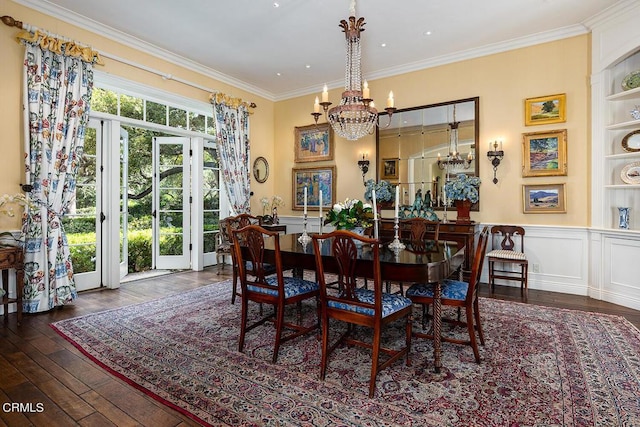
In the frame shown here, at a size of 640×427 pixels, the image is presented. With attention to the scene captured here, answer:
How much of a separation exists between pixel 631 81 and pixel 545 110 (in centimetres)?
83

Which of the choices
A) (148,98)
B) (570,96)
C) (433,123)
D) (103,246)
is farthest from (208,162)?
(570,96)

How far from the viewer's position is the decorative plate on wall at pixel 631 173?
153 inches

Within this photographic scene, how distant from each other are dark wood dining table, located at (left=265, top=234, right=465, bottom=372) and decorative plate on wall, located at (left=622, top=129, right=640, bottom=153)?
2722mm

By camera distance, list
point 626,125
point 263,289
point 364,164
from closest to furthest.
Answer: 1. point 263,289
2. point 626,125
3. point 364,164

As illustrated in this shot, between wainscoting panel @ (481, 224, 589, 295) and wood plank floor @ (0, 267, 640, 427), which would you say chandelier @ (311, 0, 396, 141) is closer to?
wainscoting panel @ (481, 224, 589, 295)

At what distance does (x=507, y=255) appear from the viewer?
14.1ft

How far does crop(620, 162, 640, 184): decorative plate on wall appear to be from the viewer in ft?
12.7

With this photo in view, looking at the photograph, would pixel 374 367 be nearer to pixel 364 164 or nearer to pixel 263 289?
pixel 263 289

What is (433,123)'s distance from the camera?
511 cm

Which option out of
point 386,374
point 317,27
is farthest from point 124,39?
point 386,374

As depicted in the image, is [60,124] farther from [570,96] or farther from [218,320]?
[570,96]

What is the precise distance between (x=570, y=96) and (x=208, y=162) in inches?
214

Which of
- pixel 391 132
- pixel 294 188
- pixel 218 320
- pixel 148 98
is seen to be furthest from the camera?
pixel 294 188

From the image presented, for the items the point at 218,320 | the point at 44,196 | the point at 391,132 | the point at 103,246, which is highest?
the point at 391,132
